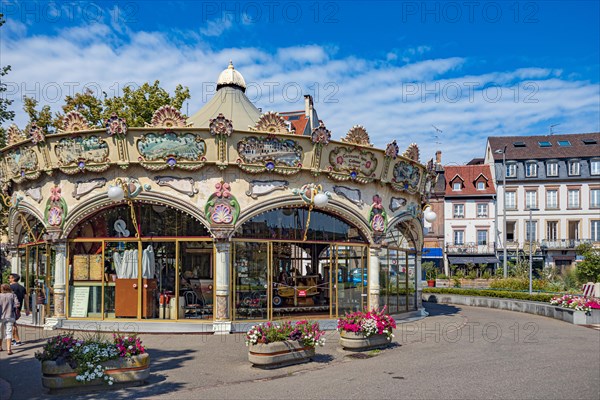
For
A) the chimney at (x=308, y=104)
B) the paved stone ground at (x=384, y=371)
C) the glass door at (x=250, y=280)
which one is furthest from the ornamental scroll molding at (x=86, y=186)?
the chimney at (x=308, y=104)

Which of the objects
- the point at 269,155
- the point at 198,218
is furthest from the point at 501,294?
the point at 198,218

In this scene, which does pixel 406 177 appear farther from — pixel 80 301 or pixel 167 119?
pixel 80 301

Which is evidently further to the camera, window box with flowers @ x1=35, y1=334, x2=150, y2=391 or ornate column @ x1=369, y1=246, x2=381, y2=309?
ornate column @ x1=369, y1=246, x2=381, y2=309

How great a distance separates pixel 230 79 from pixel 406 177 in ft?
24.1

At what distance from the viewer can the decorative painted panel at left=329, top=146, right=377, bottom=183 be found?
690 inches

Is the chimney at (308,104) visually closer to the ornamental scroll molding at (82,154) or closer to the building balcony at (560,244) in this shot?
the building balcony at (560,244)

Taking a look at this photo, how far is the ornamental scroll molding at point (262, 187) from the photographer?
16.7 m

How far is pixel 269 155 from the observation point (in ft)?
55.0

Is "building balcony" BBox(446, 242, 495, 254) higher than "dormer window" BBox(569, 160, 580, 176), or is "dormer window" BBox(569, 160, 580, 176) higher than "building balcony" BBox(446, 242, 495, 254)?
"dormer window" BBox(569, 160, 580, 176)

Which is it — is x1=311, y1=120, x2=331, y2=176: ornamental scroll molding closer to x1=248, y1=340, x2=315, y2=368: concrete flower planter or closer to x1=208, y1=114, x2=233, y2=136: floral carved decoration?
x1=208, y1=114, x2=233, y2=136: floral carved decoration

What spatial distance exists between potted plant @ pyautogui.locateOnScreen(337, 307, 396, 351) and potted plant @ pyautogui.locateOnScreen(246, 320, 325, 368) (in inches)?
56.9

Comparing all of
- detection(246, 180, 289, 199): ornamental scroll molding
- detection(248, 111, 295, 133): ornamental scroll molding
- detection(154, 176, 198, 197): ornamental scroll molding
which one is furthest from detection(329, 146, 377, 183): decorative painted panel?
detection(154, 176, 198, 197): ornamental scroll molding

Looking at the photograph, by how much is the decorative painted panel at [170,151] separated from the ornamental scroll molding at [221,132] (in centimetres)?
43

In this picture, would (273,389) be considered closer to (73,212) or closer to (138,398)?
(138,398)
